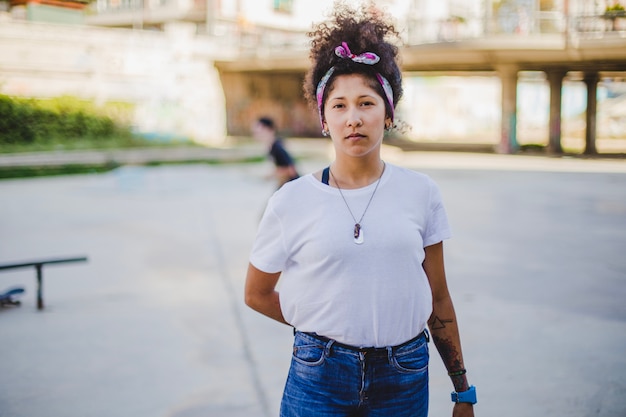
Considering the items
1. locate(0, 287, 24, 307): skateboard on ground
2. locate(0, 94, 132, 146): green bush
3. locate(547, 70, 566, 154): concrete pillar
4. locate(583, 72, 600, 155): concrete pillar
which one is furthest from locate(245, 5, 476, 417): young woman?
locate(547, 70, 566, 154): concrete pillar

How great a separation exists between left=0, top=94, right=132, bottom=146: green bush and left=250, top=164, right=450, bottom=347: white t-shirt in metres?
28.2

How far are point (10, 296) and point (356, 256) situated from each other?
5759 mm

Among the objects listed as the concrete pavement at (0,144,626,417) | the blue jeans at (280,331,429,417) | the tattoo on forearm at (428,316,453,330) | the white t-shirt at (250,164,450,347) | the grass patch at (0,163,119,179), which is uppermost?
the white t-shirt at (250,164,450,347)

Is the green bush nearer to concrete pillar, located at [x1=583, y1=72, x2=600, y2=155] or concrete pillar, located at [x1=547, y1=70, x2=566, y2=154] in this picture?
concrete pillar, located at [x1=547, y1=70, x2=566, y2=154]

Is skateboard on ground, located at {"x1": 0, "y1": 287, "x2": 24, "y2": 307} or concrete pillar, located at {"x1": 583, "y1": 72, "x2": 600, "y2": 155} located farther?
concrete pillar, located at {"x1": 583, "y1": 72, "x2": 600, "y2": 155}

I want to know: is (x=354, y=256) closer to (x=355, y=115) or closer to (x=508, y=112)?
(x=355, y=115)

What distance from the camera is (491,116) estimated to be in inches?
2133

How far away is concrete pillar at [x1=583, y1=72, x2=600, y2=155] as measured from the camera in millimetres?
29334

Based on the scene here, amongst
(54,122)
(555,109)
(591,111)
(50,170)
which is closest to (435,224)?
(50,170)

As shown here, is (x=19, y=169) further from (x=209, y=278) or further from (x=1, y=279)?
(x=209, y=278)

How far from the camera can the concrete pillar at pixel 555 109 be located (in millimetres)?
30188

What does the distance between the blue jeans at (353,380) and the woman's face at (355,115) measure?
2.12 ft

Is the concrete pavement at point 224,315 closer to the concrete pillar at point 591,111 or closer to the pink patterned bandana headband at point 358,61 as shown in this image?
the pink patterned bandana headband at point 358,61

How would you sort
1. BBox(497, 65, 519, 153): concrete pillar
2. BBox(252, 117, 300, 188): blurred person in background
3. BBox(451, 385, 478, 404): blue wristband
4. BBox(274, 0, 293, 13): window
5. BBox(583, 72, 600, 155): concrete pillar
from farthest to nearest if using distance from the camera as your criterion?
BBox(274, 0, 293, 13): window, BBox(497, 65, 519, 153): concrete pillar, BBox(583, 72, 600, 155): concrete pillar, BBox(252, 117, 300, 188): blurred person in background, BBox(451, 385, 478, 404): blue wristband
